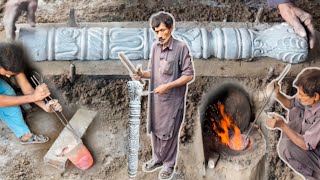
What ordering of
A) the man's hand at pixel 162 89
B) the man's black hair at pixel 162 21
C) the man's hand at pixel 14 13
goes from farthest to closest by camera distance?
the man's hand at pixel 14 13
the man's hand at pixel 162 89
the man's black hair at pixel 162 21

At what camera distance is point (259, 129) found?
4.00m

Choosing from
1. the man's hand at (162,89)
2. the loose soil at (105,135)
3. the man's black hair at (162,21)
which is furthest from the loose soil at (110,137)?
the man's black hair at (162,21)

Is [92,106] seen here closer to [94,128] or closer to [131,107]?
[94,128]

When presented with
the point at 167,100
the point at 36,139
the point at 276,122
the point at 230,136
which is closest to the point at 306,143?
the point at 276,122

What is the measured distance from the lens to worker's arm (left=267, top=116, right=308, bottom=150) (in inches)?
142

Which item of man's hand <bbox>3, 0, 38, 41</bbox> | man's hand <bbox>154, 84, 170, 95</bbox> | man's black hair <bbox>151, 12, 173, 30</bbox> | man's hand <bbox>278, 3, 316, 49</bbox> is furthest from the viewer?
man's hand <bbox>278, 3, 316, 49</bbox>

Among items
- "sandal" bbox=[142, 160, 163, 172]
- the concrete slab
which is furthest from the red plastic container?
"sandal" bbox=[142, 160, 163, 172]

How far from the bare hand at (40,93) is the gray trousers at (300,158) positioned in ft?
5.12

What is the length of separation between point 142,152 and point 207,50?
0.87 meters

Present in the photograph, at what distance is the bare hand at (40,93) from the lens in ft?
11.4

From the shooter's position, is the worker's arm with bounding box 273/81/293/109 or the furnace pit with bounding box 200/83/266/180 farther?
the furnace pit with bounding box 200/83/266/180

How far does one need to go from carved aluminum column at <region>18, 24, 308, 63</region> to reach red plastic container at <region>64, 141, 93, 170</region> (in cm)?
62

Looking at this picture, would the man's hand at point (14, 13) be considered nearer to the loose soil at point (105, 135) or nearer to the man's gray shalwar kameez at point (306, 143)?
the loose soil at point (105, 135)

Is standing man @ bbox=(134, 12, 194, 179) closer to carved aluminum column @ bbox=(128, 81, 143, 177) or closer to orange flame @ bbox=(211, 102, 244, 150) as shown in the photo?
carved aluminum column @ bbox=(128, 81, 143, 177)
